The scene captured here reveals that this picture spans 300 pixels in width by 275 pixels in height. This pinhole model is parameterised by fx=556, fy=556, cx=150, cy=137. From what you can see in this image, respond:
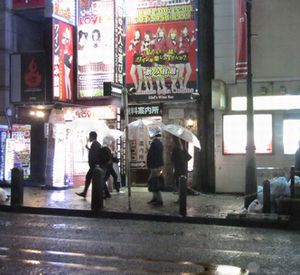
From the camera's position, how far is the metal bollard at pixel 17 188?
15016 mm

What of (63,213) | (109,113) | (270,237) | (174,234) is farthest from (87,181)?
(270,237)

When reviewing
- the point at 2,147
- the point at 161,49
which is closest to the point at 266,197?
the point at 161,49

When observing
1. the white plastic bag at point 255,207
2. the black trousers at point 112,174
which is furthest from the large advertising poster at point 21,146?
the white plastic bag at point 255,207

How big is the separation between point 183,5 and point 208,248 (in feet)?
38.1

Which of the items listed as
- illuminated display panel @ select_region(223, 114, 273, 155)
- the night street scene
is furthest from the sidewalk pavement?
illuminated display panel @ select_region(223, 114, 273, 155)

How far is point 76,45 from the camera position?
67.6 feet

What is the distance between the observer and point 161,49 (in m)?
19.5

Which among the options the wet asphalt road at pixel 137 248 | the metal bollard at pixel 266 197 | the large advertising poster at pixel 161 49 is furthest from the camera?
the large advertising poster at pixel 161 49

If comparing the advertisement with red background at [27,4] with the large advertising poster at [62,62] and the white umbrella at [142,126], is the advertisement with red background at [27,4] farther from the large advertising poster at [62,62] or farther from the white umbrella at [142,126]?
the white umbrella at [142,126]

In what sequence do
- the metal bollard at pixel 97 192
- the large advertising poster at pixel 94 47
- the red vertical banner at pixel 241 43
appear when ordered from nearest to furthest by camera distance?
the metal bollard at pixel 97 192 → the red vertical banner at pixel 241 43 → the large advertising poster at pixel 94 47

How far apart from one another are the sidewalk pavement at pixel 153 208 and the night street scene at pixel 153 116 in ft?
0.11

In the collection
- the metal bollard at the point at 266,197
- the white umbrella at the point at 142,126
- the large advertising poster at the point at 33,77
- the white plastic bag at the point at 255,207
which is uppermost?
the large advertising poster at the point at 33,77

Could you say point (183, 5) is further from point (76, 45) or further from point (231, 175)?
point (231, 175)

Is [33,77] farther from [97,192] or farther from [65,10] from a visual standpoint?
[97,192]
